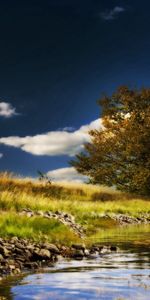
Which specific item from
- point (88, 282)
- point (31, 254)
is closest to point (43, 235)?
point (31, 254)

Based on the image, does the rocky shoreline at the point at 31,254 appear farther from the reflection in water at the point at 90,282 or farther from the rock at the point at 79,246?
the reflection in water at the point at 90,282

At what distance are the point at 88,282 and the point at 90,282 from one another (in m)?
0.03

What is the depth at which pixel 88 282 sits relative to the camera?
8.97m

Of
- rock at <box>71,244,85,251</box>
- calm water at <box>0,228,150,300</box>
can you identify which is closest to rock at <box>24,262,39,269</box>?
calm water at <box>0,228,150,300</box>

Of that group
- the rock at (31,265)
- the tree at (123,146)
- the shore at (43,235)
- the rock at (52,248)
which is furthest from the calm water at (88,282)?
the tree at (123,146)

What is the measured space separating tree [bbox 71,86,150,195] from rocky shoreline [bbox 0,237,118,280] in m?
27.9

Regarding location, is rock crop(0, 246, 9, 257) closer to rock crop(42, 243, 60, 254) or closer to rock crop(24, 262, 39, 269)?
rock crop(24, 262, 39, 269)

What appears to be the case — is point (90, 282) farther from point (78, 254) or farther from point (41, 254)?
point (78, 254)

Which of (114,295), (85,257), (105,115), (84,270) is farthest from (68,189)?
(114,295)

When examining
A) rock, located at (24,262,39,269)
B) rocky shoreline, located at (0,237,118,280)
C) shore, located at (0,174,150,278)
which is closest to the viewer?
rocky shoreline, located at (0,237,118,280)

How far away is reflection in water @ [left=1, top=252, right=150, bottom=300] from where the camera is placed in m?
7.72

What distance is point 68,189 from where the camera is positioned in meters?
47.8

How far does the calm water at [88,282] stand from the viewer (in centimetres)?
772

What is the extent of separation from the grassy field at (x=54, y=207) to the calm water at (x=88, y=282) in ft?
13.0
